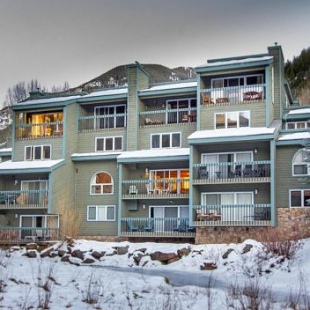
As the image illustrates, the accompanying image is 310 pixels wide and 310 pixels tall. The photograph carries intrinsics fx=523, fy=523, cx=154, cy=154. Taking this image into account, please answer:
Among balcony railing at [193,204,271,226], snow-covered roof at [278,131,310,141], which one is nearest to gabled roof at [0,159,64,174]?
balcony railing at [193,204,271,226]

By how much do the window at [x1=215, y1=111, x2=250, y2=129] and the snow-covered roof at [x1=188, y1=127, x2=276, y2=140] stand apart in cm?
63

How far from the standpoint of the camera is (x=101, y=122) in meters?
38.4

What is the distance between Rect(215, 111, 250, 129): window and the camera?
33312 millimetres

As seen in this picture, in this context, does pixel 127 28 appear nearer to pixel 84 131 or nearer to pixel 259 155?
pixel 84 131

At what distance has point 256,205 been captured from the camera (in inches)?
1187

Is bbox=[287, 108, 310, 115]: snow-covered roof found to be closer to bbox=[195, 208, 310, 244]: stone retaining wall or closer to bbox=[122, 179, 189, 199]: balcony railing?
bbox=[195, 208, 310, 244]: stone retaining wall

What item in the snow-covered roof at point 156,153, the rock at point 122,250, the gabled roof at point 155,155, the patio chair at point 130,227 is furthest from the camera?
the patio chair at point 130,227

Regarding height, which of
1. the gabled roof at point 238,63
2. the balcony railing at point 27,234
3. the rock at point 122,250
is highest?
the gabled roof at point 238,63

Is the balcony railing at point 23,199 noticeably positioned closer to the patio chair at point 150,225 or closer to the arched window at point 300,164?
the patio chair at point 150,225

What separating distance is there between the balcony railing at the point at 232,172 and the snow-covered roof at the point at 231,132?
1.71 meters

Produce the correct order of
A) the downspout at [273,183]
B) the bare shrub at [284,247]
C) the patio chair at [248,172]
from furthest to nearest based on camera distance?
the patio chair at [248,172] < the downspout at [273,183] < the bare shrub at [284,247]

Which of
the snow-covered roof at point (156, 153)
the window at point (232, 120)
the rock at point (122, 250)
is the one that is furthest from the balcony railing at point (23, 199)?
the window at point (232, 120)

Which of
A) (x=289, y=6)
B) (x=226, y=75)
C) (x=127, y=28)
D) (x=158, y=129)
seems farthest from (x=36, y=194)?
(x=289, y=6)

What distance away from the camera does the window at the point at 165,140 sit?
3562cm
